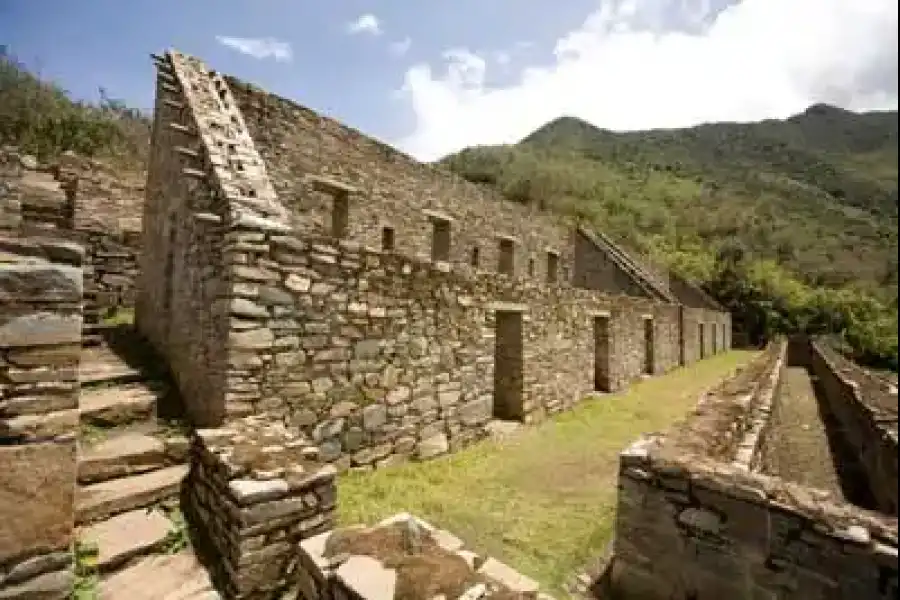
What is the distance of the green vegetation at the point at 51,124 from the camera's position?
1298 cm

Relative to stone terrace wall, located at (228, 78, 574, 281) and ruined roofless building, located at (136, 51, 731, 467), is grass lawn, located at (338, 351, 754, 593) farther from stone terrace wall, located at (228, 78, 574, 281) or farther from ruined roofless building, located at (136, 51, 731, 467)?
stone terrace wall, located at (228, 78, 574, 281)

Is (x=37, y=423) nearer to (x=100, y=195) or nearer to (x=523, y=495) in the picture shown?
(x=523, y=495)

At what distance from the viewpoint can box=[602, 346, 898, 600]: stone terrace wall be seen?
2.37m

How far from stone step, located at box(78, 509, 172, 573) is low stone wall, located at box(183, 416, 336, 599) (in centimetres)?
30

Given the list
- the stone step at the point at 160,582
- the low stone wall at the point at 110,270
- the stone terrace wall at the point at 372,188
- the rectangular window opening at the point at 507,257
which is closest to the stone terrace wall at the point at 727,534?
the stone step at the point at 160,582

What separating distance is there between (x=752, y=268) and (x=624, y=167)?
28007 millimetres

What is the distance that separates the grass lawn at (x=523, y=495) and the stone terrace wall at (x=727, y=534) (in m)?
0.64

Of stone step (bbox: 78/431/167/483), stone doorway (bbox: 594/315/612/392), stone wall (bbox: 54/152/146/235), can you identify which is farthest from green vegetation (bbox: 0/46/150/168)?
stone doorway (bbox: 594/315/612/392)

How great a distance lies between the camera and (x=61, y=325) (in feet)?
10.1

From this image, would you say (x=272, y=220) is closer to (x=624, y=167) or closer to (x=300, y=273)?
(x=300, y=273)

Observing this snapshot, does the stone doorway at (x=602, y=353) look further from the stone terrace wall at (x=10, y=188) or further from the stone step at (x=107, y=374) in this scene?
the stone terrace wall at (x=10, y=188)

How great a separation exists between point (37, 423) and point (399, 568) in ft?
7.59

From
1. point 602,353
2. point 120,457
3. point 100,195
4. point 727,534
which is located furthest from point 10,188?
point 602,353

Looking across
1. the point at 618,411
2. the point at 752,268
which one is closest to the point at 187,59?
the point at 618,411
